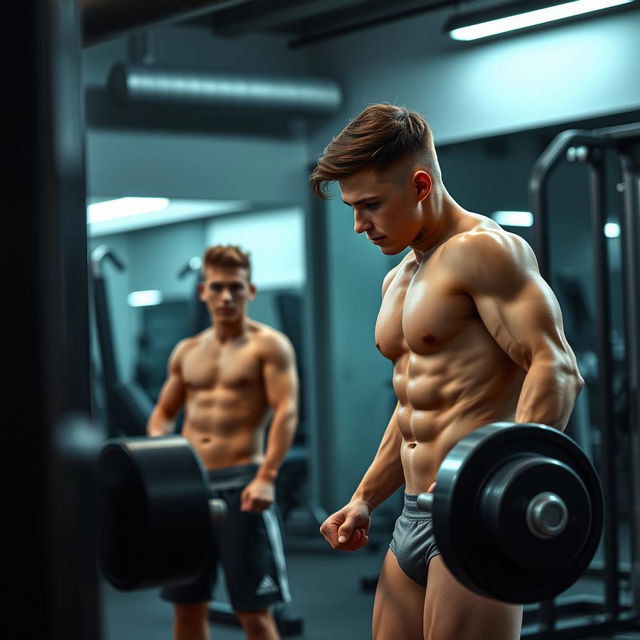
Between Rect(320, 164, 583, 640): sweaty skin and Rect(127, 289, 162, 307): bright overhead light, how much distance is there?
789 cm

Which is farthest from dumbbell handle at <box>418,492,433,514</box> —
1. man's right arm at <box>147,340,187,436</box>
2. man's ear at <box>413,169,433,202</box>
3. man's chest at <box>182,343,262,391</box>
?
man's right arm at <box>147,340,187,436</box>

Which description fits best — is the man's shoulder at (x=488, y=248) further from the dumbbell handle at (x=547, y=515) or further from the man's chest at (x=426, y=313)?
the dumbbell handle at (x=547, y=515)

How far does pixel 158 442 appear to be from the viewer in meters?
1.97

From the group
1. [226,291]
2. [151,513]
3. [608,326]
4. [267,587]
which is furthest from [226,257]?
[151,513]

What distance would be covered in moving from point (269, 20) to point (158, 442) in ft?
18.3

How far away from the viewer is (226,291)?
182 inches

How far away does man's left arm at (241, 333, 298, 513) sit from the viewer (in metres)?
4.34

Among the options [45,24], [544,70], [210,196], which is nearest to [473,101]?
[544,70]

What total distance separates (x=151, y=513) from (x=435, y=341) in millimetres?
772

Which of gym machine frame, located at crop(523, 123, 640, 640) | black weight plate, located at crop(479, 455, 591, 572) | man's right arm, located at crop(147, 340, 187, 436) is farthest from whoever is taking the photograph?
gym machine frame, located at crop(523, 123, 640, 640)

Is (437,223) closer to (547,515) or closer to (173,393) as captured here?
(547,515)

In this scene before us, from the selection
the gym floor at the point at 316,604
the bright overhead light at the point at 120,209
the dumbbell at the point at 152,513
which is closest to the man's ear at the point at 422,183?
the dumbbell at the point at 152,513

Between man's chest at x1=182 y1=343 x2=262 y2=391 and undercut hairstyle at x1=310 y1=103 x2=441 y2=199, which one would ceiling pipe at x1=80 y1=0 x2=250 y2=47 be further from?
undercut hairstyle at x1=310 y1=103 x2=441 y2=199

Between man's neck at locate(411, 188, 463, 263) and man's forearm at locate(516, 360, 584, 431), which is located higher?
man's neck at locate(411, 188, 463, 263)
